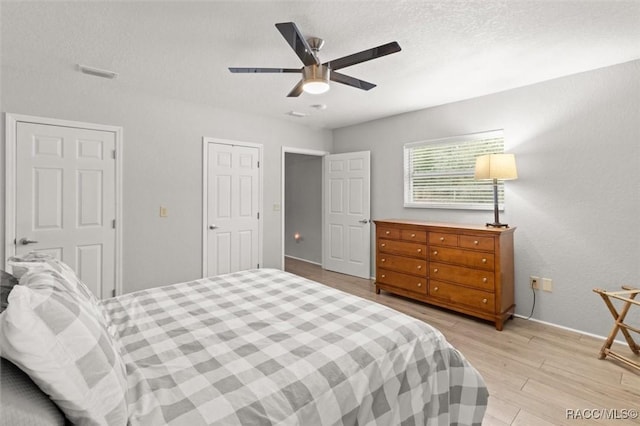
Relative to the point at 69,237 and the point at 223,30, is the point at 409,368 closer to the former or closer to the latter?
the point at 223,30

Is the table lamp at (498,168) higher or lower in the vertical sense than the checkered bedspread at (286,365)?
higher

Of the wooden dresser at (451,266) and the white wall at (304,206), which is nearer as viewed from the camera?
the wooden dresser at (451,266)

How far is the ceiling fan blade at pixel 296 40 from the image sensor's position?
169 centimetres

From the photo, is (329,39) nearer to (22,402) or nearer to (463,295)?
(22,402)

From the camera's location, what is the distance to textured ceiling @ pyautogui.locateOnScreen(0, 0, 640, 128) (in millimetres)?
1946

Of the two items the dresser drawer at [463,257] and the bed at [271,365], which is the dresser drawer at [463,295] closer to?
the dresser drawer at [463,257]

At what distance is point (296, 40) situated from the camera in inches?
72.3

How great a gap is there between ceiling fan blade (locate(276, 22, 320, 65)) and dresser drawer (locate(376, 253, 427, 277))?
8.18 ft

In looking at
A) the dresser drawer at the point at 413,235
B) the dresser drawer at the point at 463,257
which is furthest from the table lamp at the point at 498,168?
the dresser drawer at the point at 413,235

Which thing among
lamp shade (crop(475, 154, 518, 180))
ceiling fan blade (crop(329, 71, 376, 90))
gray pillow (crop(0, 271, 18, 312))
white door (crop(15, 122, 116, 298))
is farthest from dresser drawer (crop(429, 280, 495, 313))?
white door (crop(15, 122, 116, 298))

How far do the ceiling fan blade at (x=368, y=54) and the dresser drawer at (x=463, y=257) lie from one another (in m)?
2.18

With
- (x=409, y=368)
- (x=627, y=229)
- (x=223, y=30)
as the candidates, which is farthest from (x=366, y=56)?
(x=627, y=229)

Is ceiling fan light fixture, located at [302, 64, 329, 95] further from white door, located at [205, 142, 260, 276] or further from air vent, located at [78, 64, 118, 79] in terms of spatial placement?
white door, located at [205, 142, 260, 276]

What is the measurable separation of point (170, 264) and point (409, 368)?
3.21m
